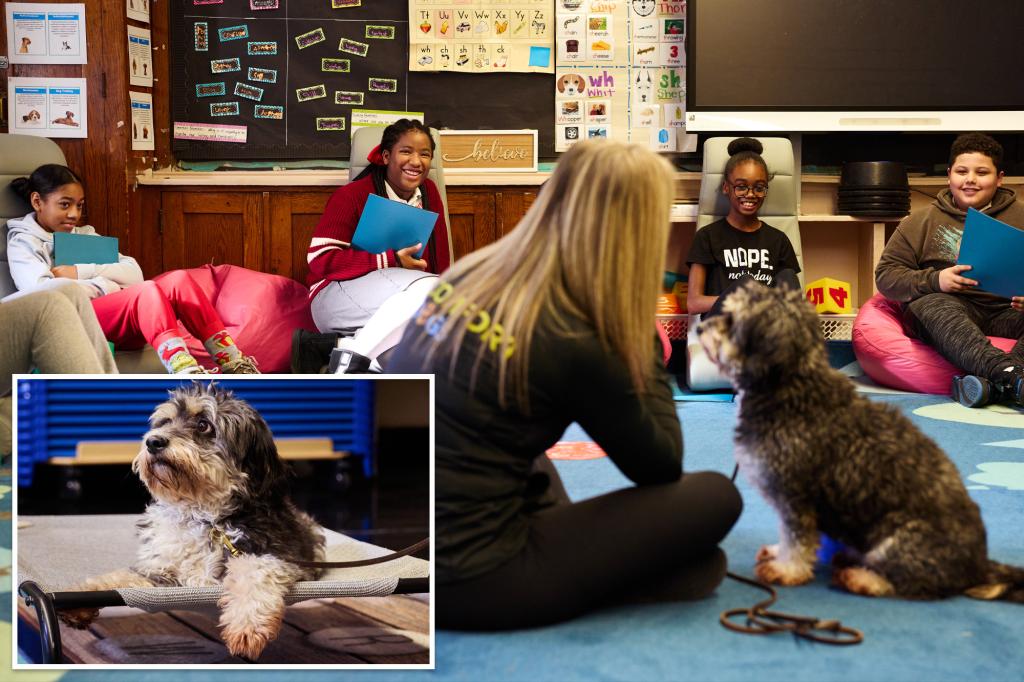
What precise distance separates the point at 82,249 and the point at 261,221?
117cm

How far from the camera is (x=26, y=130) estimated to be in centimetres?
425

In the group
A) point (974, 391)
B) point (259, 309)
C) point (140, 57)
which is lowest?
point (974, 391)

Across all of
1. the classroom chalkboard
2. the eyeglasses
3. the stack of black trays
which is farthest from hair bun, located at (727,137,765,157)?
the classroom chalkboard

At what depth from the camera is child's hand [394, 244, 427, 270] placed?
3.78 m

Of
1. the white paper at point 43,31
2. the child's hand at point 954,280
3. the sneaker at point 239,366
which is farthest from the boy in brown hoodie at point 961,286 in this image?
the white paper at point 43,31

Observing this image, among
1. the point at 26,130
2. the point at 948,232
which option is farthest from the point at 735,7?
the point at 26,130

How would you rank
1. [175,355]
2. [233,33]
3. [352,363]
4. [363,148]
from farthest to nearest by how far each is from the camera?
1. [233,33]
2. [363,148]
3. [175,355]
4. [352,363]

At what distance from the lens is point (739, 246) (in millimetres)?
4266

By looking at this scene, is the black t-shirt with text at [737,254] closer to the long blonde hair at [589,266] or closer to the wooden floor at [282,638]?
the long blonde hair at [589,266]

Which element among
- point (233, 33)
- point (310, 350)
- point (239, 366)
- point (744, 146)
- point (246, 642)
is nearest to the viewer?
point (246, 642)

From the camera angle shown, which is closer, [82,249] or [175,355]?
[175,355]

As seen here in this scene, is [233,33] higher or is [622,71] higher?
[233,33]

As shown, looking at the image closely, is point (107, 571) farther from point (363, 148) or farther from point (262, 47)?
point (262, 47)

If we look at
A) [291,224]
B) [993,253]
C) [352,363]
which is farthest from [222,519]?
[291,224]
